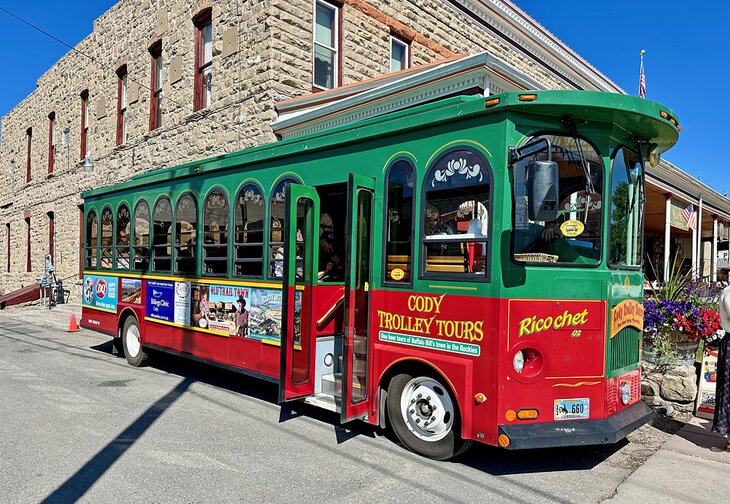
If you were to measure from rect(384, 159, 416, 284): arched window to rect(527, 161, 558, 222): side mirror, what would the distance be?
4.13ft

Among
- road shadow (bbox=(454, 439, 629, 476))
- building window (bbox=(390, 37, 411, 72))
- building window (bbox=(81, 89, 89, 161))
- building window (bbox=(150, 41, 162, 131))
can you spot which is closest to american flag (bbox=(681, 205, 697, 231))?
building window (bbox=(390, 37, 411, 72))

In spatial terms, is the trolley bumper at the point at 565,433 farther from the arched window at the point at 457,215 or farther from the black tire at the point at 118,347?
the black tire at the point at 118,347

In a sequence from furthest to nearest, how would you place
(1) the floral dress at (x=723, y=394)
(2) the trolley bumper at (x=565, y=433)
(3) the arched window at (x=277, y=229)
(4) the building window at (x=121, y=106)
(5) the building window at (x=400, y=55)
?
1. (4) the building window at (x=121, y=106)
2. (5) the building window at (x=400, y=55)
3. (3) the arched window at (x=277, y=229)
4. (1) the floral dress at (x=723, y=394)
5. (2) the trolley bumper at (x=565, y=433)

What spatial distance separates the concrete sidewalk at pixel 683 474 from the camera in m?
4.09

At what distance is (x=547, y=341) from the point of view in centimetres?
428

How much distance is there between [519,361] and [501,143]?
1.70 metres

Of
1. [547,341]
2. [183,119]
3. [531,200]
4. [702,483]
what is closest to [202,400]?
[547,341]

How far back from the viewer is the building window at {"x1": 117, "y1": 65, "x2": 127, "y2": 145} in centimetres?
1683

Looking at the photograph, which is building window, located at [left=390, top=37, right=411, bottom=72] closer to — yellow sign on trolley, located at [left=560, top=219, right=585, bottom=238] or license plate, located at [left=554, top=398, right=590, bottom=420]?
yellow sign on trolley, located at [left=560, top=219, right=585, bottom=238]

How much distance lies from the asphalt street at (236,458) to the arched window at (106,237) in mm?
2901

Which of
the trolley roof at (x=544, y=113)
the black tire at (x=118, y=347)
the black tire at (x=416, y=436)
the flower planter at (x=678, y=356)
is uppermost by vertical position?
the trolley roof at (x=544, y=113)

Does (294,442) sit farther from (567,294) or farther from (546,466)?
(567,294)

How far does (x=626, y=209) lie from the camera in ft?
15.8

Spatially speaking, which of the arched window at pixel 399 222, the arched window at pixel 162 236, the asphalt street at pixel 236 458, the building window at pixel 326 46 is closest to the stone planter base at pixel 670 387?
the asphalt street at pixel 236 458
